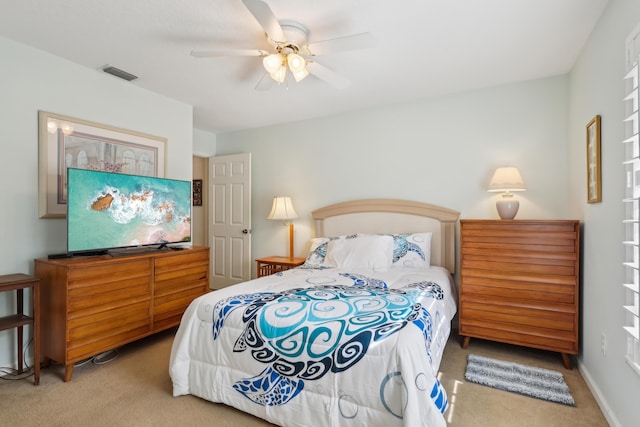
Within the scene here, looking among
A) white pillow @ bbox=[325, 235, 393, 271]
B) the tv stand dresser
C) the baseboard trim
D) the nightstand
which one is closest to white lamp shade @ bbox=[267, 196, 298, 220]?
the nightstand

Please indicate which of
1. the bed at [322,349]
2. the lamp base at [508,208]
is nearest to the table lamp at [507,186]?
the lamp base at [508,208]

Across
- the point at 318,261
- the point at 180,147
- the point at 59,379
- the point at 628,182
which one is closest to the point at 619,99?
the point at 628,182

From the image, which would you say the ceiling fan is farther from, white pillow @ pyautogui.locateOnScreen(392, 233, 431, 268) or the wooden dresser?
the wooden dresser

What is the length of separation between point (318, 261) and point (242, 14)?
232cm

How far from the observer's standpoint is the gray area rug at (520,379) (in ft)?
6.94

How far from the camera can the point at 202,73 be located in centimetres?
289

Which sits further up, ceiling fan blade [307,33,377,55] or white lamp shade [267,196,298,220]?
ceiling fan blade [307,33,377,55]

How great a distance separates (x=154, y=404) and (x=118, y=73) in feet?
8.92

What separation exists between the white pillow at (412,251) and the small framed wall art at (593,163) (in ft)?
4.40

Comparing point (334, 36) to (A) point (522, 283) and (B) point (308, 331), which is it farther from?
(A) point (522, 283)

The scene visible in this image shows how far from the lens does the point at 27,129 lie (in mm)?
2482

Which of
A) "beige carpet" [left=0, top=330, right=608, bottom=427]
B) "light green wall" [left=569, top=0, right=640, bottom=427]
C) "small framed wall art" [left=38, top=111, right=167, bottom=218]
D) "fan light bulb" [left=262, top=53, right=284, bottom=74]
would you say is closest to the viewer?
"light green wall" [left=569, top=0, right=640, bottom=427]

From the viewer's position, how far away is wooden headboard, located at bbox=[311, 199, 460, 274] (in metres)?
3.36

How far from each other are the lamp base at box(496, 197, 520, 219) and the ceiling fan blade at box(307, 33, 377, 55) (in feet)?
6.00
